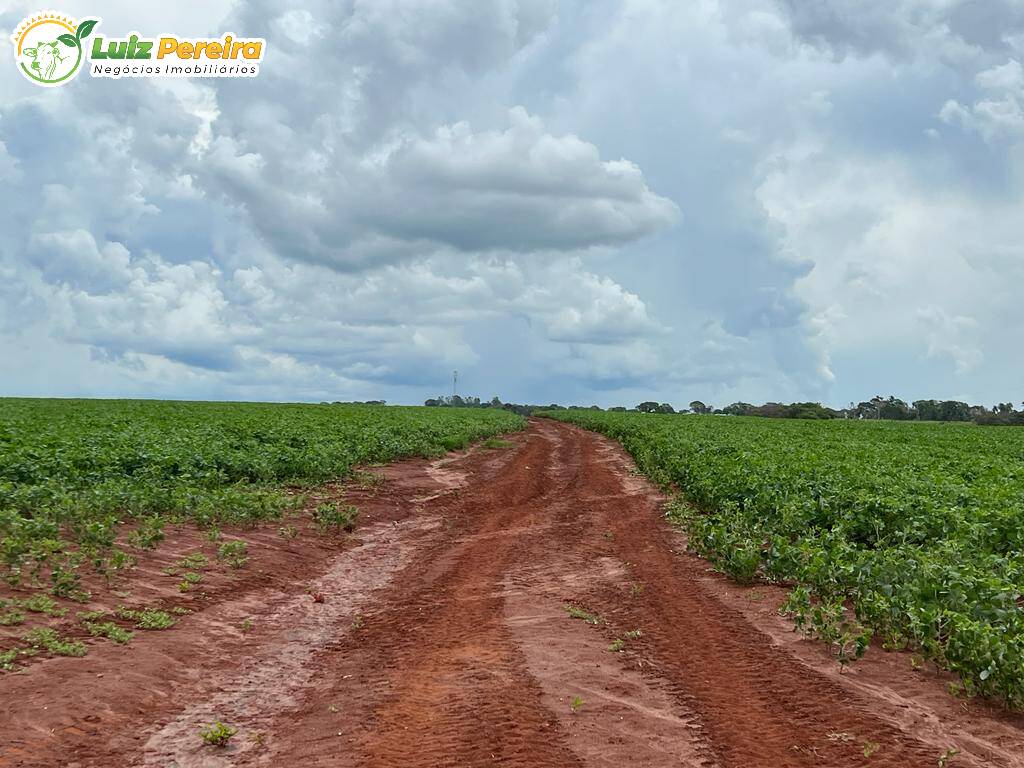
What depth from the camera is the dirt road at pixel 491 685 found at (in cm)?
598

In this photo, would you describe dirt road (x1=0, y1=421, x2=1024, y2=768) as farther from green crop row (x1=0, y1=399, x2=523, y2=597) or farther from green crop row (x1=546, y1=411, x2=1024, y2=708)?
green crop row (x1=0, y1=399, x2=523, y2=597)

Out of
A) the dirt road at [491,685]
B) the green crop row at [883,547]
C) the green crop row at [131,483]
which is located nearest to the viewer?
the dirt road at [491,685]

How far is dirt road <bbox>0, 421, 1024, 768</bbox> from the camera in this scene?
235 inches

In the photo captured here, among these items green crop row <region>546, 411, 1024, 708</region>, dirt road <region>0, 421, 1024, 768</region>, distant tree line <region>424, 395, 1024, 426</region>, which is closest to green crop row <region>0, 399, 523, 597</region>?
dirt road <region>0, 421, 1024, 768</region>

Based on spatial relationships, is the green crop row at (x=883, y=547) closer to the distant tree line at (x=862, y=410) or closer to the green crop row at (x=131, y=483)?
the green crop row at (x=131, y=483)

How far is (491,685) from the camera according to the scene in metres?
7.12

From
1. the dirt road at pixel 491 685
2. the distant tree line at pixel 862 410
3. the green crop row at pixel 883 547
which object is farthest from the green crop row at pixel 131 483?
the distant tree line at pixel 862 410

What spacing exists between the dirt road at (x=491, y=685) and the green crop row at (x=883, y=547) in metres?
0.41

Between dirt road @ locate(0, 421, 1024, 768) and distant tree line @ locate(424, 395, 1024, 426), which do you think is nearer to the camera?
dirt road @ locate(0, 421, 1024, 768)

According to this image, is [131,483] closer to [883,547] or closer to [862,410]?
[883,547]

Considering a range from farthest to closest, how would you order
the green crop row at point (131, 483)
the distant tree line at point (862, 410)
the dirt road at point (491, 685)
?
the distant tree line at point (862, 410) → the green crop row at point (131, 483) → the dirt road at point (491, 685)

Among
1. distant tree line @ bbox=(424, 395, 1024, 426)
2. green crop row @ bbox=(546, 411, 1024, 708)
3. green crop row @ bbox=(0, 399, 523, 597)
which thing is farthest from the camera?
distant tree line @ bbox=(424, 395, 1024, 426)

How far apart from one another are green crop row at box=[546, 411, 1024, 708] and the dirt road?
0.41 metres

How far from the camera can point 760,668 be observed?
7.80 meters
